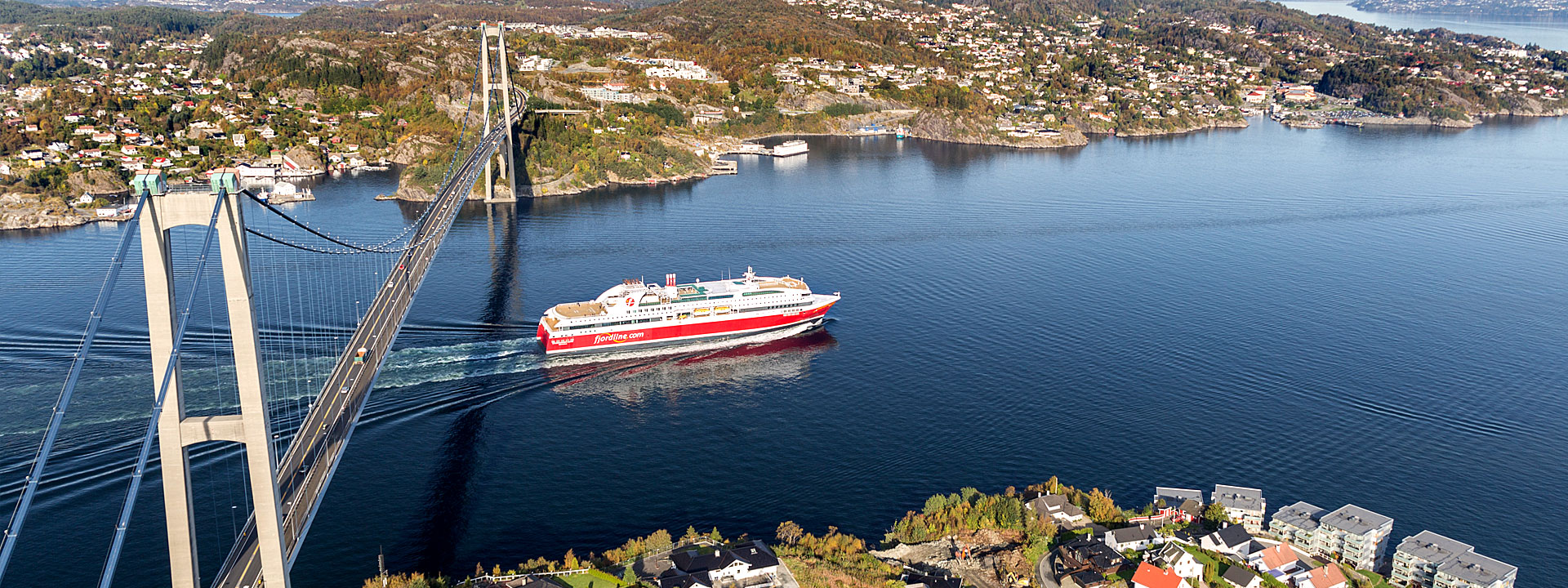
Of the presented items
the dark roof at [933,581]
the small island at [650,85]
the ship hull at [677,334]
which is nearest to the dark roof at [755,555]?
the dark roof at [933,581]

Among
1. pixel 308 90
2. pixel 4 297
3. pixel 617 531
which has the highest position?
pixel 308 90

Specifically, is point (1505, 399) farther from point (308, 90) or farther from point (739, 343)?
point (308, 90)

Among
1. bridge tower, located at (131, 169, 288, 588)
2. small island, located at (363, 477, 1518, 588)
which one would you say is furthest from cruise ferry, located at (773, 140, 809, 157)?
bridge tower, located at (131, 169, 288, 588)

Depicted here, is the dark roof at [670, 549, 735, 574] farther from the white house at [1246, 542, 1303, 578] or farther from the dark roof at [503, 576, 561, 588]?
the white house at [1246, 542, 1303, 578]

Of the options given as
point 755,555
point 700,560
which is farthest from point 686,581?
point 755,555

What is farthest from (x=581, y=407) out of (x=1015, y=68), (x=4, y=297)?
(x=1015, y=68)

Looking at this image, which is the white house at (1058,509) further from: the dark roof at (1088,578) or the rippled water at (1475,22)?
the rippled water at (1475,22)

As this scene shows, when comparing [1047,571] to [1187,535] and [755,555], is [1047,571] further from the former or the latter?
[755,555]

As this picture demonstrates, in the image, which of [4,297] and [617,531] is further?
[4,297]
